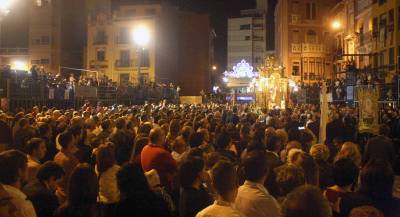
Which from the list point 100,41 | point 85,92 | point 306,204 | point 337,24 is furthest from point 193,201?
point 100,41

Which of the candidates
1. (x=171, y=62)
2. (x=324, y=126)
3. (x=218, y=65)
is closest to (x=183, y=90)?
(x=171, y=62)

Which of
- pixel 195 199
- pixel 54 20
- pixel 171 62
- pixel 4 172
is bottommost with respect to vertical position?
pixel 195 199

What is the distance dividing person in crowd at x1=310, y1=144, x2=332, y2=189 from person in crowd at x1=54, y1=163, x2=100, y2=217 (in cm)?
310

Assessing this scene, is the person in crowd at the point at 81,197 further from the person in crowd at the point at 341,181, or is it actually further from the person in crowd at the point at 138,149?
the person in crowd at the point at 138,149

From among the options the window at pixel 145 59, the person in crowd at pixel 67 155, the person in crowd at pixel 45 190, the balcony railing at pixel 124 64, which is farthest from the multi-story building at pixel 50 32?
the person in crowd at pixel 45 190

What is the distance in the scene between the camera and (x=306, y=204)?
3.27 m

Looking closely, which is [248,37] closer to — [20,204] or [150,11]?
[150,11]

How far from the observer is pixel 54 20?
5566 centimetres

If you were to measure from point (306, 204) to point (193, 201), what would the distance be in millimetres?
2038

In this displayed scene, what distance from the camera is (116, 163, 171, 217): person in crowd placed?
4469 mm

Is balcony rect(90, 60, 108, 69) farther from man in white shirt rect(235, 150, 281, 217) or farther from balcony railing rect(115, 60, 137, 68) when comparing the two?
man in white shirt rect(235, 150, 281, 217)

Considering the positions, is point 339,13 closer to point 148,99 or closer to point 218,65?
point 148,99

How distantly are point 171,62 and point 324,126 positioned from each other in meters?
52.3

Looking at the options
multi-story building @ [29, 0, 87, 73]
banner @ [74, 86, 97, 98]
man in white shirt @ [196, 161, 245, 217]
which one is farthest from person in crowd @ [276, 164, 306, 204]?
multi-story building @ [29, 0, 87, 73]
